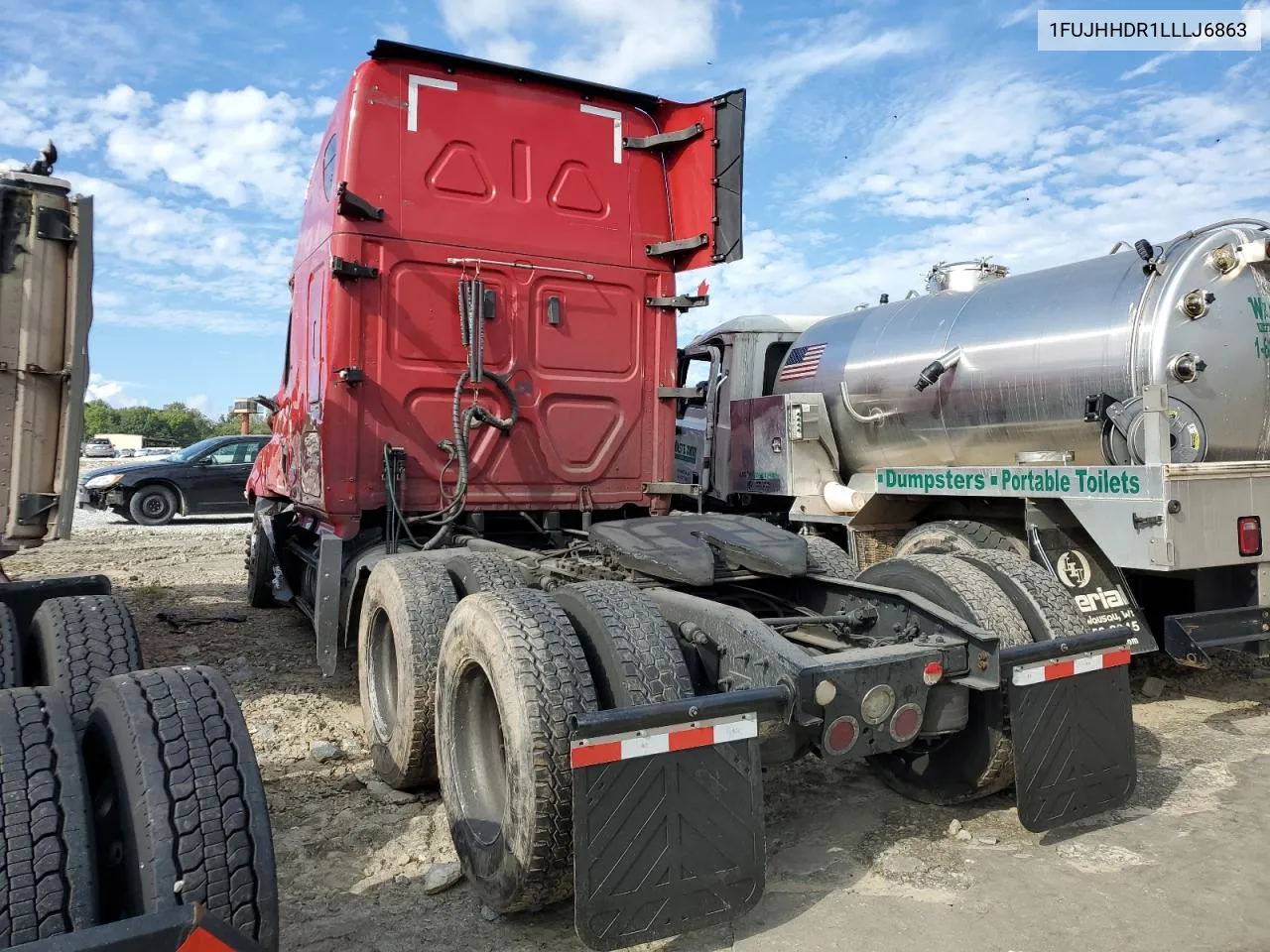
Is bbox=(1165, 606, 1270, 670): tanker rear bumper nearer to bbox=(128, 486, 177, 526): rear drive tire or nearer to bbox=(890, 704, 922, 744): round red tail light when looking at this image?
bbox=(890, 704, 922, 744): round red tail light

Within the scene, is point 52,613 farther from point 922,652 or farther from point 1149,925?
point 1149,925

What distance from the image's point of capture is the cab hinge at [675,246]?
17.1 ft

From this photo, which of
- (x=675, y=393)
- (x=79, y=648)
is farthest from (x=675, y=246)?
(x=79, y=648)

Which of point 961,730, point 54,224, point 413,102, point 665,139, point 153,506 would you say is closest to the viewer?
point 961,730

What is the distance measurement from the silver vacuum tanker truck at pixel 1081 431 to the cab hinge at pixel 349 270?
6.48 feet

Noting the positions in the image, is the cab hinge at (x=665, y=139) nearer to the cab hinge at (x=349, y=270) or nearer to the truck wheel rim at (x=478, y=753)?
the cab hinge at (x=349, y=270)

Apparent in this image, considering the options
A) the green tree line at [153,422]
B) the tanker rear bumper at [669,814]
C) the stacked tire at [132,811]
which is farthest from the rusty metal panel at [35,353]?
the green tree line at [153,422]

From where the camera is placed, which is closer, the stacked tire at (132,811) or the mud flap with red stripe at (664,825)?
the stacked tire at (132,811)

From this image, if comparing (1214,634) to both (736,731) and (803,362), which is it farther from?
(803,362)

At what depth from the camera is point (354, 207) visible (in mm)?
4602

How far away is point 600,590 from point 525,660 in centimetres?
44

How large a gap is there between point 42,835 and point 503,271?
12.1 feet

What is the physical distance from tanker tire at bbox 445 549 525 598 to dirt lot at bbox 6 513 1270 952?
0.91 metres

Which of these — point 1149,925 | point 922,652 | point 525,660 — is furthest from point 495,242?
point 1149,925
